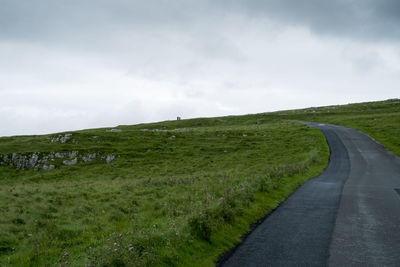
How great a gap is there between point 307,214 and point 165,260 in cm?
750

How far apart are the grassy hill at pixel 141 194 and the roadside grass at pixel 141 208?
55 mm

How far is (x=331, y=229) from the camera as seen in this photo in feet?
33.7

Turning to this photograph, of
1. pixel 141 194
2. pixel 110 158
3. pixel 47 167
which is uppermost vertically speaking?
pixel 110 158

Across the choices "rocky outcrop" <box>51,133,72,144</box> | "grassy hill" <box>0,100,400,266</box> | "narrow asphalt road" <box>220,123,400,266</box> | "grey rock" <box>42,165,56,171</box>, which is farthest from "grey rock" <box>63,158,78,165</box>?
"narrow asphalt road" <box>220,123,400,266</box>

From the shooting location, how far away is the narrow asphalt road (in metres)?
7.86

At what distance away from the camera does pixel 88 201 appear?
18.0 m

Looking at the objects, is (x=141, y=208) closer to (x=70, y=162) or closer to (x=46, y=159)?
(x=70, y=162)

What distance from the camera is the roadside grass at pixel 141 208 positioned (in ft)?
26.7

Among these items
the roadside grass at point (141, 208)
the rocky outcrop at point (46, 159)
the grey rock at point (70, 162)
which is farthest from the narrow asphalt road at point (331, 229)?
the grey rock at point (70, 162)

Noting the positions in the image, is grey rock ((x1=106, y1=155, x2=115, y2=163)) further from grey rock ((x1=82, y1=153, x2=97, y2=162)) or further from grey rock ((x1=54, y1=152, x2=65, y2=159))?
grey rock ((x1=54, y1=152, x2=65, y2=159))

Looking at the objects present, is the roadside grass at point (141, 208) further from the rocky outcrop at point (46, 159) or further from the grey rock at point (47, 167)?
the rocky outcrop at point (46, 159)

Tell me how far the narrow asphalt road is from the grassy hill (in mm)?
935

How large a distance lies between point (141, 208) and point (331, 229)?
377 inches

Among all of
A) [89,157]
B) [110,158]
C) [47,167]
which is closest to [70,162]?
[89,157]
